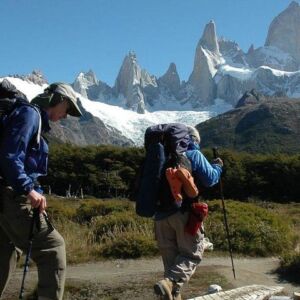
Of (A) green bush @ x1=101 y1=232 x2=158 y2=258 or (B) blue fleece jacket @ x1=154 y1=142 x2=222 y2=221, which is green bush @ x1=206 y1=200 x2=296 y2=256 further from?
(B) blue fleece jacket @ x1=154 y1=142 x2=222 y2=221

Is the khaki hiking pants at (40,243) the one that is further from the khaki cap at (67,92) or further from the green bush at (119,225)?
the green bush at (119,225)

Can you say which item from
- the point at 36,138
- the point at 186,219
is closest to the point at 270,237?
the point at 186,219

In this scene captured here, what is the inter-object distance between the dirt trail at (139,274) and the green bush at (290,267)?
0.15 m

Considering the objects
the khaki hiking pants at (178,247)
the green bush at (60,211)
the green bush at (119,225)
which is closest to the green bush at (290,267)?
the green bush at (119,225)

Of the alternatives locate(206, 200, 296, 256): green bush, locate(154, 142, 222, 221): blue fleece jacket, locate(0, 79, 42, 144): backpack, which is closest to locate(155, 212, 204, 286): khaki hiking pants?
locate(154, 142, 222, 221): blue fleece jacket

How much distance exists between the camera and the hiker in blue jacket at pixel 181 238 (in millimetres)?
4676

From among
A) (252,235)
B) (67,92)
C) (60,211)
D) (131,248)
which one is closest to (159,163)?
(67,92)

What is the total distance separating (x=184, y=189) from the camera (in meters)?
4.70

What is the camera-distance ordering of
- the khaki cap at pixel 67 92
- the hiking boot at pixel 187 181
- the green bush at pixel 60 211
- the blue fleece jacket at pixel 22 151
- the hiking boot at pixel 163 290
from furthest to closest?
the green bush at pixel 60 211 → the hiking boot at pixel 187 181 → the hiking boot at pixel 163 290 → the khaki cap at pixel 67 92 → the blue fleece jacket at pixel 22 151

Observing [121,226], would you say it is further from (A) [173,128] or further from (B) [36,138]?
(B) [36,138]

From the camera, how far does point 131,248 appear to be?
29.7ft

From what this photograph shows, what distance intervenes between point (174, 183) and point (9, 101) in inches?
60.0

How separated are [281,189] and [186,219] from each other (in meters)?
45.5

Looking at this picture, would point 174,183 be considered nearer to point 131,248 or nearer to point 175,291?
point 175,291
